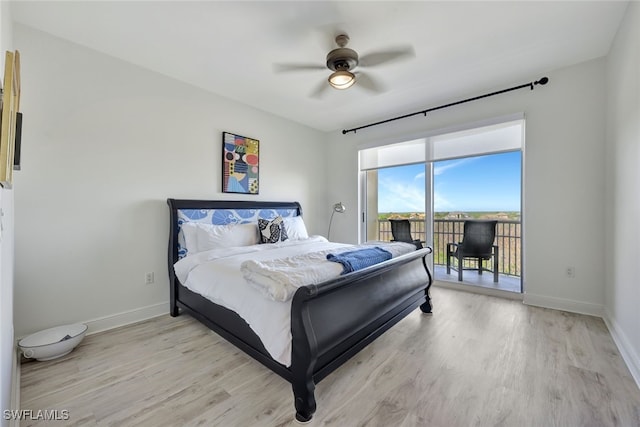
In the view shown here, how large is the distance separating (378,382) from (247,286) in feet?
3.52

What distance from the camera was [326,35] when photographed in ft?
7.41

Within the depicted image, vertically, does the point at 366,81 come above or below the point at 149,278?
above

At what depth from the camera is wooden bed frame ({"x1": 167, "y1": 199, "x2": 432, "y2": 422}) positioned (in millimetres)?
1431

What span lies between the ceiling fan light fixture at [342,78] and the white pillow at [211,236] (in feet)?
6.21

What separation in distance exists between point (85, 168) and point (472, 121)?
14.3 ft

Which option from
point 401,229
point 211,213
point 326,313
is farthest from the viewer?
point 401,229

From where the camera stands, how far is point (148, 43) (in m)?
2.37

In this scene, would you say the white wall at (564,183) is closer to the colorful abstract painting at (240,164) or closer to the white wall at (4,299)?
the colorful abstract painting at (240,164)

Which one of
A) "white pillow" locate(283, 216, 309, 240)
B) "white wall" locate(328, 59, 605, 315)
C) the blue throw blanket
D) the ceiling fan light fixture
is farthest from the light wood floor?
the ceiling fan light fixture

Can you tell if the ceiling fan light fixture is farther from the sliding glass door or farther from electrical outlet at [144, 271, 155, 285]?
electrical outlet at [144, 271, 155, 285]

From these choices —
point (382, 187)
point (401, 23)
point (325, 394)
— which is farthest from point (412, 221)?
point (325, 394)

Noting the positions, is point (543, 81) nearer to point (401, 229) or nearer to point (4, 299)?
point (401, 229)

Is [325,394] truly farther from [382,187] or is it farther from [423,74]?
[382,187]

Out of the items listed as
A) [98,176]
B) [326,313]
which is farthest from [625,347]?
[98,176]
